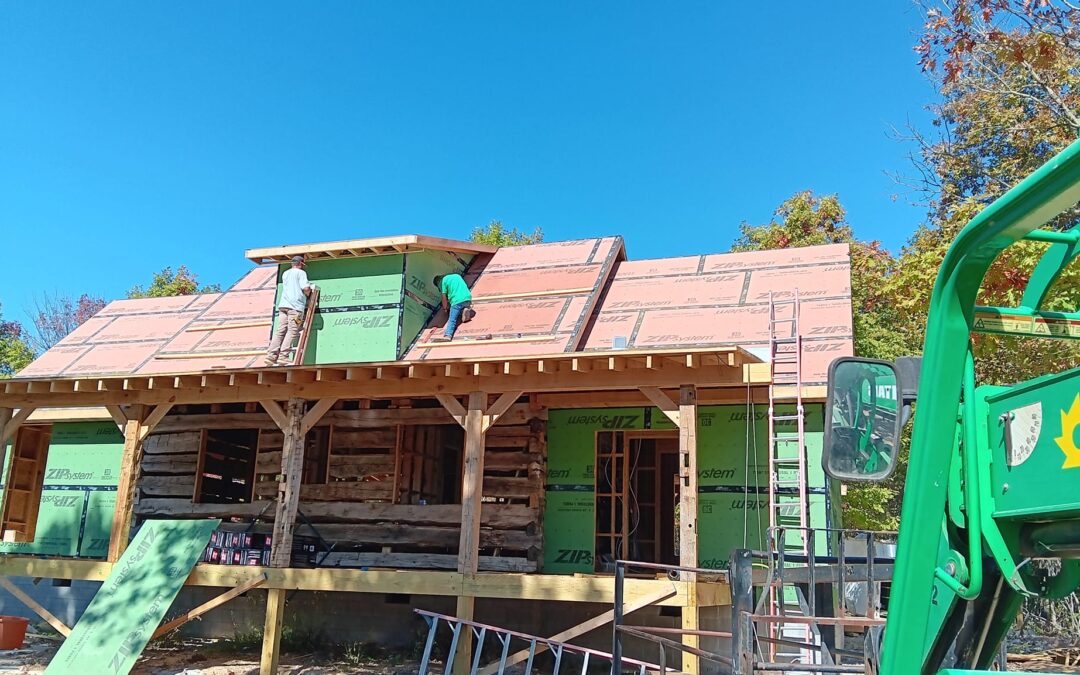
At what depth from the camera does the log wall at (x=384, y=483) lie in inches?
497

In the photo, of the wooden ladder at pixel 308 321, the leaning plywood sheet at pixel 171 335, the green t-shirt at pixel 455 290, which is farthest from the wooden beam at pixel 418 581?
the green t-shirt at pixel 455 290

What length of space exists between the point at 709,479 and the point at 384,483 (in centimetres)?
503

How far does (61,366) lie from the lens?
1630 centimetres

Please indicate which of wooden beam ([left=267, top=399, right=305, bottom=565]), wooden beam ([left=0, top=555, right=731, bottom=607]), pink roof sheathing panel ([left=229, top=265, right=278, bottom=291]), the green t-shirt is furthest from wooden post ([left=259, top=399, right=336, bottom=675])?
pink roof sheathing panel ([left=229, top=265, right=278, bottom=291])

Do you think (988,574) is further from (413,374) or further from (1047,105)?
(1047,105)

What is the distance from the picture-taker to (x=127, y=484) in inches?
477

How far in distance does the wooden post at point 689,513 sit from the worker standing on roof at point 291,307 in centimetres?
672

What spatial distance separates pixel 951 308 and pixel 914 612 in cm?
77

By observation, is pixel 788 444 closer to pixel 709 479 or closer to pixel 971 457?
pixel 709 479

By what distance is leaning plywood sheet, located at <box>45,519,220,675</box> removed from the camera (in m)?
10.6

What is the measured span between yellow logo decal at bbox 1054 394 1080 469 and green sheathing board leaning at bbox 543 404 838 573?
366 inches

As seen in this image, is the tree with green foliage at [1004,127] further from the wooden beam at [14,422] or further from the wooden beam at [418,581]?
the wooden beam at [14,422]

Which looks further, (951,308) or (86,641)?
(86,641)

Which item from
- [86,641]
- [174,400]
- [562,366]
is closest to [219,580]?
[86,641]
